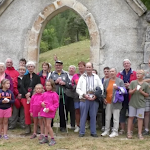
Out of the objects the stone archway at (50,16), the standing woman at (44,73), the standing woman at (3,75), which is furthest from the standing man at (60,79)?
the stone archway at (50,16)

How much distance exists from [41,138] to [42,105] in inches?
29.1

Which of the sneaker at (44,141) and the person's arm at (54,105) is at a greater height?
the person's arm at (54,105)

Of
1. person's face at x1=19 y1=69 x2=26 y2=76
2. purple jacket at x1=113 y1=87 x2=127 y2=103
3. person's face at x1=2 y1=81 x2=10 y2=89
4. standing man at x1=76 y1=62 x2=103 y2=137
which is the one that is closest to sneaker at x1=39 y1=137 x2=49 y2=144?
standing man at x1=76 y1=62 x2=103 y2=137

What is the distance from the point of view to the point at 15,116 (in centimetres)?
664

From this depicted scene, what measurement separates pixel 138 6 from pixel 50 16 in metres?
2.40

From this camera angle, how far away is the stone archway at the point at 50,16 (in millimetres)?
7137

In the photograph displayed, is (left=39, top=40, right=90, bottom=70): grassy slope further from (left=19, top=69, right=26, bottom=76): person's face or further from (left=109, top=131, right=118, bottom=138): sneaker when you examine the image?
(left=109, top=131, right=118, bottom=138): sneaker

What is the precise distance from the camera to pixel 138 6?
6820 millimetres

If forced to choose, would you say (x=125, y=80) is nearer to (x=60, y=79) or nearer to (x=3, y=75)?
(x=60, y=79)

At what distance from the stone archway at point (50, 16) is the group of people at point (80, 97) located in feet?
3.44

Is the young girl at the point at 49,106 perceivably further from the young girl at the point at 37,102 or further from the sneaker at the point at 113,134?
the sneaker at the point at 113,134

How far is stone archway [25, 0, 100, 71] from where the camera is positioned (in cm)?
714

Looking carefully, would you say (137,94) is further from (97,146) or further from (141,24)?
(141,24)

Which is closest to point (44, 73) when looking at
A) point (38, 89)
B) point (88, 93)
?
point (38, 89)
